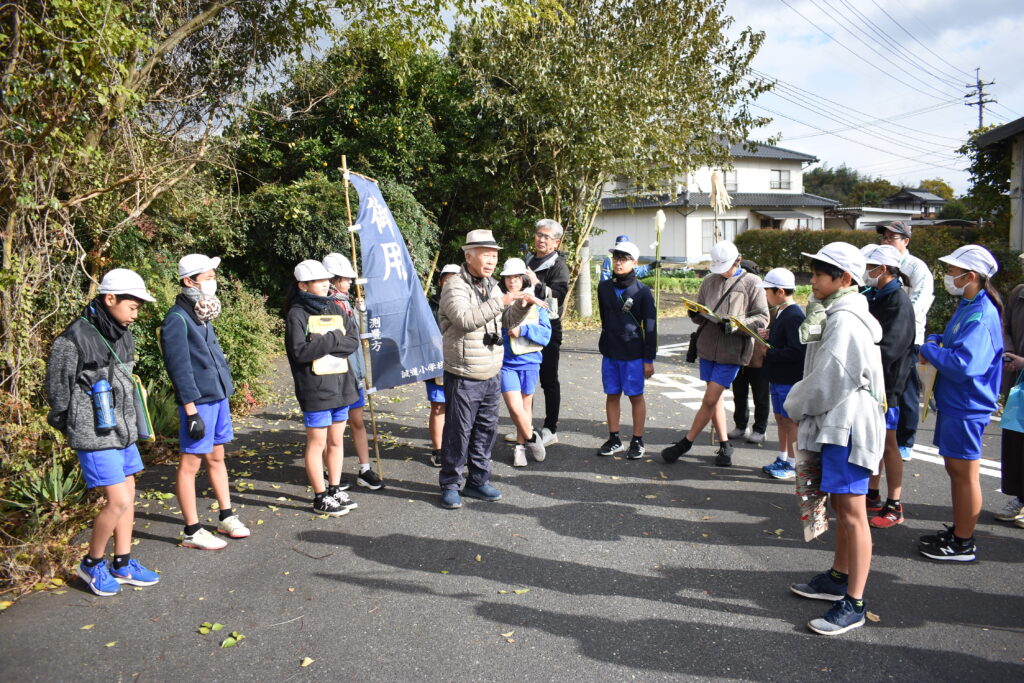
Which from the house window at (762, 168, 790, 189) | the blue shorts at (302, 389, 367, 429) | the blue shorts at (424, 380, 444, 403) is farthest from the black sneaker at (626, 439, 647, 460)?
the house window at (762, 168, 790, 189)

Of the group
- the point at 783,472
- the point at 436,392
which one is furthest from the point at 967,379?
the point at 436,392

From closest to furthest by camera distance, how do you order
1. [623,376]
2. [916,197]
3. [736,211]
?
1. [623,376]
2. [736,211]
3. [916,197]

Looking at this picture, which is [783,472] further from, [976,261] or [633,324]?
[976,261]

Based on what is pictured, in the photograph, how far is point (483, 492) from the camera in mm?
5668

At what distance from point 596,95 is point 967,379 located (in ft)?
36.0

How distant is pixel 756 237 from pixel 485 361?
30533mm

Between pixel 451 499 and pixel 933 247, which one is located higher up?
pixel 933 247

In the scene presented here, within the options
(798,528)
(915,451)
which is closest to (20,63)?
(798,528)

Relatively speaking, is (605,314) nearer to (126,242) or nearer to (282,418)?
(282,418)

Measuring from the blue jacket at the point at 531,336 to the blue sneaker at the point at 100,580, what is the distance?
346 centimetres

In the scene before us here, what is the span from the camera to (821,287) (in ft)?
12.4

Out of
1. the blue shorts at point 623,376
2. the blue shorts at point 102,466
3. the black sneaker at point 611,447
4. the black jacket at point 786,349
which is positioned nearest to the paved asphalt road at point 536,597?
the black sneaker at point 611,447

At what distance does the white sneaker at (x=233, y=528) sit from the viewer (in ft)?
16.2

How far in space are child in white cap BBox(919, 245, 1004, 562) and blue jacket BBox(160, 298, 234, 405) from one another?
4.76 meters
